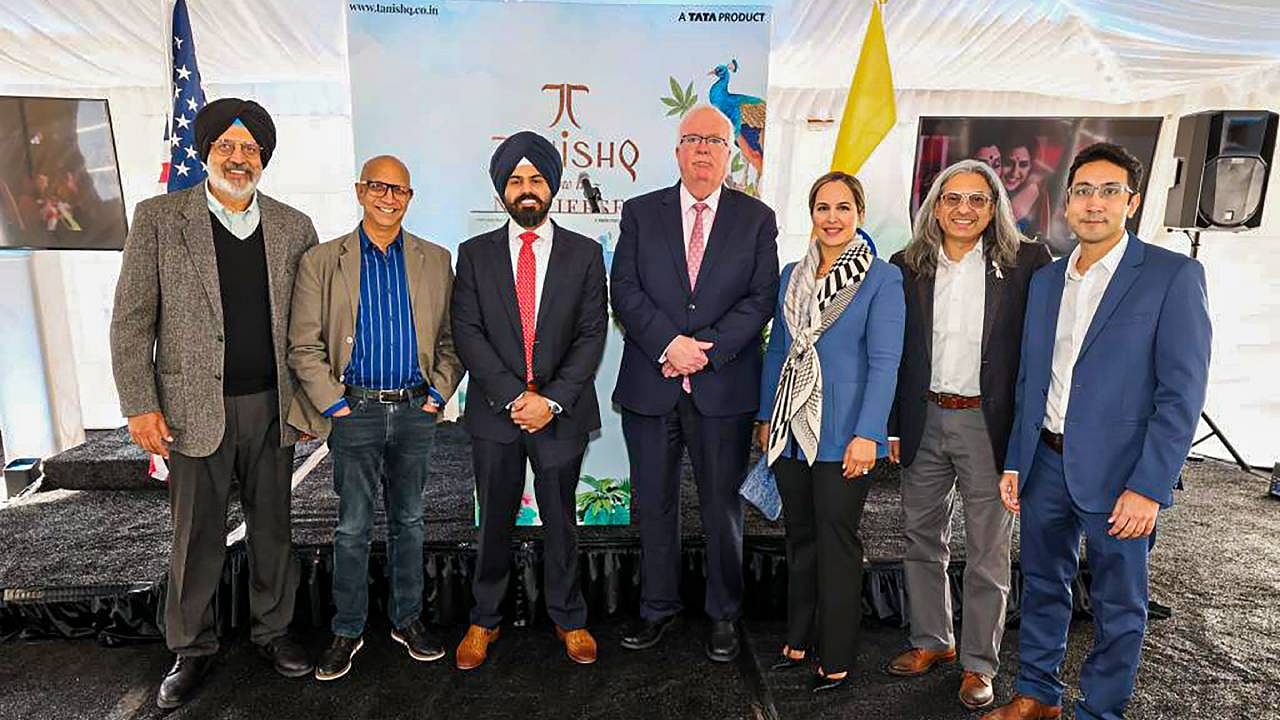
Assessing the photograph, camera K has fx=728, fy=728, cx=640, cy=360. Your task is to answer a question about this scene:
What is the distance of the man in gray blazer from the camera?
2.12m

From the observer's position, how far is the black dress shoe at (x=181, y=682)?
230cm

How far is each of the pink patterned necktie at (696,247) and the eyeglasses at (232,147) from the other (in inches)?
53.7

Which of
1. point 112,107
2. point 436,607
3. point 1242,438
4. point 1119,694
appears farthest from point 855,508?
point 112,107

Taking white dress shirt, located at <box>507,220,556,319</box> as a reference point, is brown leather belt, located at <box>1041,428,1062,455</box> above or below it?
below

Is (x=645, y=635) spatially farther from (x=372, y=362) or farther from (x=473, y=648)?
(x=372, y=362)

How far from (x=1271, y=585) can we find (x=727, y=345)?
304cm

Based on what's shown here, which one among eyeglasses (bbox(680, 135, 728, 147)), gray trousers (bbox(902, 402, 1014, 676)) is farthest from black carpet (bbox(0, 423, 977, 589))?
eyeglasses (bbox(680, 135, 728, 147))

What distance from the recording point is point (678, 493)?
2.54 metres

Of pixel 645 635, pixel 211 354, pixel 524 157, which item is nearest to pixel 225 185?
pixel 211 354

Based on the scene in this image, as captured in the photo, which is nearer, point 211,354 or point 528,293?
point 211,354

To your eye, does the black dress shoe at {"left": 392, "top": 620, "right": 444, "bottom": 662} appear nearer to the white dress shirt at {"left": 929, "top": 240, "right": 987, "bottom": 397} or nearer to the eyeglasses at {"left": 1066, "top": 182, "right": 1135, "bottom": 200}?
the white dress shirt at {"left": 929, "top": 240, "right": 987, "bottom": 397}

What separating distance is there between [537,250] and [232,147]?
0.93 m

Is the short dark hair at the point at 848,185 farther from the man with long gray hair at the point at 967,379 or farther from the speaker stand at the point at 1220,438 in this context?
the speaker stand at the point at 1220,438

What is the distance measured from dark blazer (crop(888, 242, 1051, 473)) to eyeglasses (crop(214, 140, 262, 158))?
6.48 feet
